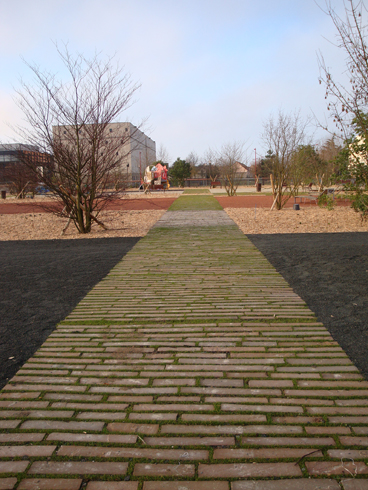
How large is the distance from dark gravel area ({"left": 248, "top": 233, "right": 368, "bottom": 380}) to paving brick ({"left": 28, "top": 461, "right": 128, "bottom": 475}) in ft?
6.30

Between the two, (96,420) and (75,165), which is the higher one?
(75,165)

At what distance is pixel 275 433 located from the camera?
227 centimetres

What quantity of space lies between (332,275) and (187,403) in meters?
3.71

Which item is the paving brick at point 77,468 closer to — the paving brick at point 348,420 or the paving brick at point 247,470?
the paving brick at point 247,470

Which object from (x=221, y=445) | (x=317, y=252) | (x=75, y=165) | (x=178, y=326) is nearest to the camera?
(x=221, y=445)

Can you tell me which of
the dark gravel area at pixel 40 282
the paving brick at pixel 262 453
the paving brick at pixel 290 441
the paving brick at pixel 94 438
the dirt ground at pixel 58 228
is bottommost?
the dirt ground at pixel 58 228

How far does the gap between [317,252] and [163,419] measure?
5446 mm

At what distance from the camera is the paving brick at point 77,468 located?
201 cm

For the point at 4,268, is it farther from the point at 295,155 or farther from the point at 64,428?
the point at 295,155

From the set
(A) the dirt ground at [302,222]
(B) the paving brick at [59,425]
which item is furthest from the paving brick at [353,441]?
(A) the dirt ground at [302,222]

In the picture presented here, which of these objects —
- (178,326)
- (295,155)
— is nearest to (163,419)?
(178,326)

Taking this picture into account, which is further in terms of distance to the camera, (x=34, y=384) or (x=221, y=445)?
(x=34, y=384)

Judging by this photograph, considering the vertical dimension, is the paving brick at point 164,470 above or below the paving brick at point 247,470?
below

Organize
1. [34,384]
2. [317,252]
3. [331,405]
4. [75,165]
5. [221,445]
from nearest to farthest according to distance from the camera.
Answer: [221,445]
[331,405]
[34,384]
[317,252]
[75,165]
